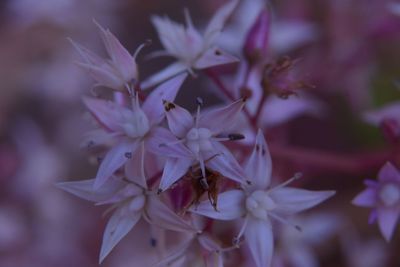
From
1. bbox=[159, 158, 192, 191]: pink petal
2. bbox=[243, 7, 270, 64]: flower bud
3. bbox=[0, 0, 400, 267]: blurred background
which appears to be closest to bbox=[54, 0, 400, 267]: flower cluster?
bbox=[159, 158, 192, 191]: pink petal

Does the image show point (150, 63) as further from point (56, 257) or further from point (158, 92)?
point (158, 92)

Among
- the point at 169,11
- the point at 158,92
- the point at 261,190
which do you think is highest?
the point at 158,92

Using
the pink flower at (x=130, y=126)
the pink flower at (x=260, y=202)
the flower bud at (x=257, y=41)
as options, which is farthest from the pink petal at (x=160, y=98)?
the flower bud at (x=257, y=41)

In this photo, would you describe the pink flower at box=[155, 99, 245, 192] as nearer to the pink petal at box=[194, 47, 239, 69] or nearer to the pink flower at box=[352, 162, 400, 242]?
the pink petal at box=[194, 47, 239, 69]

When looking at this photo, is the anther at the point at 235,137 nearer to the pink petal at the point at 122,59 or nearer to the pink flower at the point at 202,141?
the pink flower at the point at 202,141

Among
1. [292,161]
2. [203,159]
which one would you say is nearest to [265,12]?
[292,161]

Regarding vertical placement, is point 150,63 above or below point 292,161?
below

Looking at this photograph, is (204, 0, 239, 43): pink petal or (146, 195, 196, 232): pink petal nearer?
(146, 195, 196, 232): pink petal
